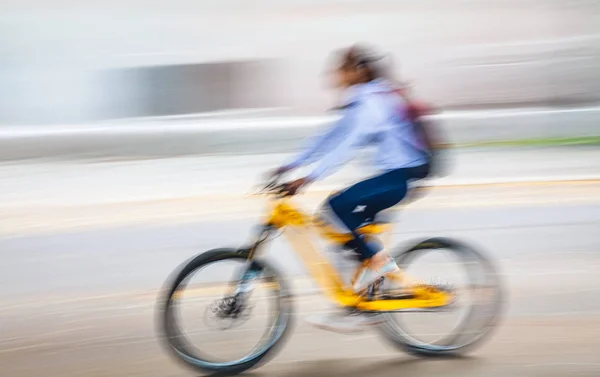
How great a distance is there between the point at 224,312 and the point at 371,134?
113 centimetres

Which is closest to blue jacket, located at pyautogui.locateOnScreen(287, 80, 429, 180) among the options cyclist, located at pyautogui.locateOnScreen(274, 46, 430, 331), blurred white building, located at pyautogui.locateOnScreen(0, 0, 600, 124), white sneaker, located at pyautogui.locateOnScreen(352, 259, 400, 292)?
cyclist, located at pyautogui.locateOnScreen(274, 46, 430, 331)

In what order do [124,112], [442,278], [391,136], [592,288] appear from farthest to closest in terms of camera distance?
[124,112], [592,288], [442,278], [391,136]

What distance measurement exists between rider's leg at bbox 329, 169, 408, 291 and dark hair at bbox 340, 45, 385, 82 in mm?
483

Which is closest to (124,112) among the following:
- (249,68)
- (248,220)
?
(249,68)

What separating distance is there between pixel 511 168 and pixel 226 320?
22.5 feet

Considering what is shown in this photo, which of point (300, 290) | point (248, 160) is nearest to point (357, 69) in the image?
point (300, 290)

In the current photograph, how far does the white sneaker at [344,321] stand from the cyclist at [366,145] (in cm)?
2

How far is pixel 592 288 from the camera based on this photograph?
5.42 m

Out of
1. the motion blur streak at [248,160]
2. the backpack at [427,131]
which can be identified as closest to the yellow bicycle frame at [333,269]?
the motion blur streak at [248,160]

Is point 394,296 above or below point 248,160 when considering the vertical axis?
above

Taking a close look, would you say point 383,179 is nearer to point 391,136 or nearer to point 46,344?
point 391,136

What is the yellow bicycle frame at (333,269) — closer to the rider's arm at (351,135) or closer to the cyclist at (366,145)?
the cyclist at (366,145)

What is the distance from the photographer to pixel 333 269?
158 inches

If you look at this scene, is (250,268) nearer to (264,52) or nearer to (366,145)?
(366,145)
